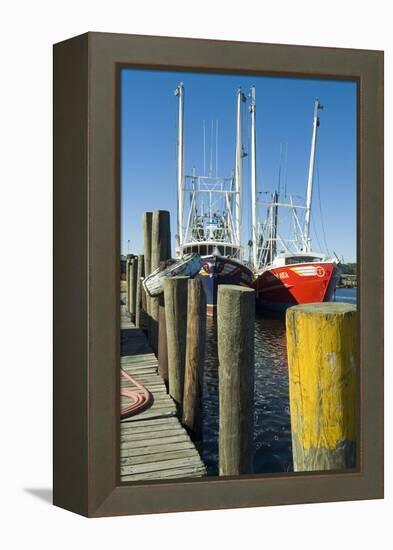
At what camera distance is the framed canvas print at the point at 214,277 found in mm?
7035

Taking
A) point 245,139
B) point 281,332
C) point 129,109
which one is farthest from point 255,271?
point 129,109

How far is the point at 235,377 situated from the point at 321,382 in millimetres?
635

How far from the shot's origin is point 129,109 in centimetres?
714

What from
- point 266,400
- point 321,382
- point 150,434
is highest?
point 321,382

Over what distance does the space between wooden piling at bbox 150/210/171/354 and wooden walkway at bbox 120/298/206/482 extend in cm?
23

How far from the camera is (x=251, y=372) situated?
24.4 feet

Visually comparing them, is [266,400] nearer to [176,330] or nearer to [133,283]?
[176,330]

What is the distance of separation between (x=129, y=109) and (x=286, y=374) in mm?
2300

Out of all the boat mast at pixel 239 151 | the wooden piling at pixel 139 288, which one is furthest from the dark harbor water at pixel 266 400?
the boat mast at pixel 239 151

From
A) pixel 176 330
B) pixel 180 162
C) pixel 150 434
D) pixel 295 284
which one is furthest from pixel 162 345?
pixel 180 162

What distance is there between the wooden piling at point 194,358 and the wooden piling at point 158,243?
28 centimetres

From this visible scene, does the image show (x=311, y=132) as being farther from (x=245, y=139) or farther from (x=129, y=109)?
(x=129, y=109)

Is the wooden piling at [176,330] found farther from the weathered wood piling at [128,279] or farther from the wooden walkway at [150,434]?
the weathered wood piling at [128,279]

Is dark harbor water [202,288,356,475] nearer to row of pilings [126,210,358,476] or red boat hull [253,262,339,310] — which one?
row of pilings [126,210,358,476]
